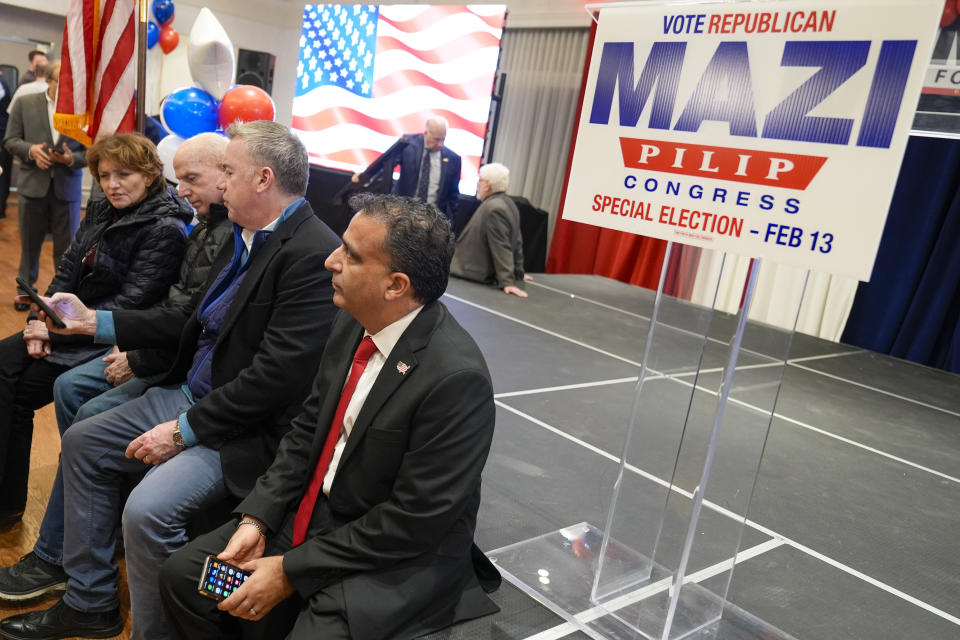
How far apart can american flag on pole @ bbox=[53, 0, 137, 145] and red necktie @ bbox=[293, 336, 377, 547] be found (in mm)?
2210

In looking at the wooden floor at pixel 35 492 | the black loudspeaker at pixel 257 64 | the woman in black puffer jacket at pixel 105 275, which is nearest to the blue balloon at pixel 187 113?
the wooden floor at pixel 35 492

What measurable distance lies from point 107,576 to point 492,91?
618cm

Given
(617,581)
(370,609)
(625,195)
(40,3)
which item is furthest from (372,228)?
(40,3)

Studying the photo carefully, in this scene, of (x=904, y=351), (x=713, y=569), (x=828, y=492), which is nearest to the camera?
(x=713, y=569)

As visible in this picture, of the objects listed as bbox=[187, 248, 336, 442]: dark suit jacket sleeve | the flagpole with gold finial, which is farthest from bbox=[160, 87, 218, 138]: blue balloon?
bbox=[187, 248, 336, 442]: dark suit jacket sleeve

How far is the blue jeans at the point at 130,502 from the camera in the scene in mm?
1637

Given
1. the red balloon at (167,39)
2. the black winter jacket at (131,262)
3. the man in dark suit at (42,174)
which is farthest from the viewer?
the red balloon at (167,39)

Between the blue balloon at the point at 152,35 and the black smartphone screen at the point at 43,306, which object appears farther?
the blue balloon at the point at 152,35

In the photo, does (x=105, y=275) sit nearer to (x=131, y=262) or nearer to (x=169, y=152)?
(x=131, y=262)

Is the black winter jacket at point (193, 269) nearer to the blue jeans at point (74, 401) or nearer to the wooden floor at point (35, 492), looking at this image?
the blue jeans at point (74, 401)

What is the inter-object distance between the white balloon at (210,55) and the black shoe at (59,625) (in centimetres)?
294

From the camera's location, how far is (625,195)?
5.20 ft

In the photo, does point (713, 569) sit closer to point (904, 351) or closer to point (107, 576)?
point (107, 576)

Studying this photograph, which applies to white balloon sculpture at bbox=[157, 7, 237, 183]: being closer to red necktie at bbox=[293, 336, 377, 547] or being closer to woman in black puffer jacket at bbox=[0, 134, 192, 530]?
woman in black puffer jacket at bbox=[0, 134, 192, 530]
